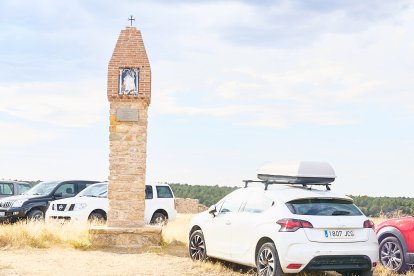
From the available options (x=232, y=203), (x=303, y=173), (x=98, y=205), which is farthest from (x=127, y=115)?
(x=303, y=173)

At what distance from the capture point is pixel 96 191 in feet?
Result: 74.5

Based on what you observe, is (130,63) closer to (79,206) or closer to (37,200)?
(79,206)

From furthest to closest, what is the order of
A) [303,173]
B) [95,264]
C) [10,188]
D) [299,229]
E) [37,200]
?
1. [10,188]
2. [37,200]
3. [95,264]
4. [303,173]
5. [299,229]

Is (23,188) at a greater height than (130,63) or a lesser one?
lesser

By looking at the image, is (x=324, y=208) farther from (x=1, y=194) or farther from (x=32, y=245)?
(x=1, y=194)

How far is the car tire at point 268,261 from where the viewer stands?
35.3 feet

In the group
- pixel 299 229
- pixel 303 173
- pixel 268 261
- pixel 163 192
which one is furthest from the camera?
pixel 163 192

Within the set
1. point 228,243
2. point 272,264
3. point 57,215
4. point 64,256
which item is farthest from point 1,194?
point 272,264

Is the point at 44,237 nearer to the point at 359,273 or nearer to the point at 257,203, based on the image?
the point at 257,203

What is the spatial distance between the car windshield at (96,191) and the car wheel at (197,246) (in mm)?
8936

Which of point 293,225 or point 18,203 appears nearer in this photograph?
point 293,225

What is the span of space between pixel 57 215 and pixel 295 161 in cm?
1227

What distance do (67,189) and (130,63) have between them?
835cm

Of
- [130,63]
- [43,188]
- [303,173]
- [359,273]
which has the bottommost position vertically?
[359,273]
